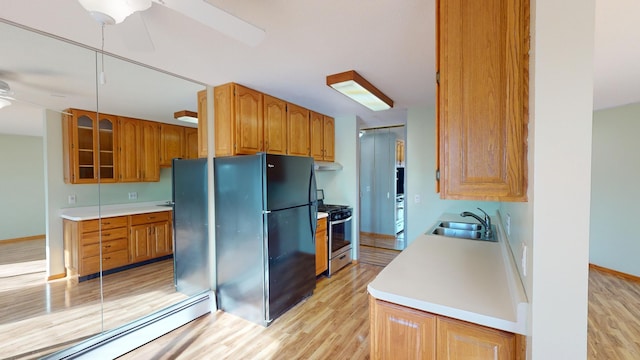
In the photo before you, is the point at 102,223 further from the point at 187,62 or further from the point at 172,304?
the point at 187,62

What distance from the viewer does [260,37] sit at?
121cm

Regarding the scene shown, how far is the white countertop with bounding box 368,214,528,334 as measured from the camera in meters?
0.99

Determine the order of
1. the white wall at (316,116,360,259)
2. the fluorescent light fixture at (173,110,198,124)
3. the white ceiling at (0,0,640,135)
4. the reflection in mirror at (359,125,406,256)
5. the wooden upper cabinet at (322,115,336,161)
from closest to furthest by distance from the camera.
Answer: the white ceiling at (0,0,640,135), the fluorescent light fixture at (173,110,198,124), the wooden upper cabinet at (322,115,336,161), the white wall at (316,116,360,259), the reflection in mirror at (359,125,406,256)

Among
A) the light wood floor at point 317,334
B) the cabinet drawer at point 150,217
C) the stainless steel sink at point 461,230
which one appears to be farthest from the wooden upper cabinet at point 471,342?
the cabinet drawer at point 150,217

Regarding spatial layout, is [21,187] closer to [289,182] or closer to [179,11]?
[179,11]

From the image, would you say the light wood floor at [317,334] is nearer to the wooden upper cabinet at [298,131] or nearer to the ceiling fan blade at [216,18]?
the wooden upper cabinet at [298,131]

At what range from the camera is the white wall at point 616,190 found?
3.38 meters

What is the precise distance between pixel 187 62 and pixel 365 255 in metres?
3.83

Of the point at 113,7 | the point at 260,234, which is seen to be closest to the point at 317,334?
the point at 260,234

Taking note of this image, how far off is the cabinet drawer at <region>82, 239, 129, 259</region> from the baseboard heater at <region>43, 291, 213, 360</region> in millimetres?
618

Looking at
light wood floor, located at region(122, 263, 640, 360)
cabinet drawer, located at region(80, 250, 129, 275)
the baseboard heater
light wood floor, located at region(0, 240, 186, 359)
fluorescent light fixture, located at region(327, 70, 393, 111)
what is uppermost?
fluorescent light fixture, located at region(327, 70, 393, 111)

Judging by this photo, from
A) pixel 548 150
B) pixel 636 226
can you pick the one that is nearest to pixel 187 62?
pixel 548 150

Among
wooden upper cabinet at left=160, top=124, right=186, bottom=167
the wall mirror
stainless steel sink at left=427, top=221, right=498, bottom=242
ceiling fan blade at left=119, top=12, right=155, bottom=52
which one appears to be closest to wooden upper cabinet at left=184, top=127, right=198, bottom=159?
wooden upper cabinet at left=160, top=124, right=186, bottom=167

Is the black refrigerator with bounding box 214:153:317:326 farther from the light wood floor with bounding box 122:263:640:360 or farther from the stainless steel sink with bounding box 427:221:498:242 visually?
the stainless steel sink with bounding box 427:221:498:242
